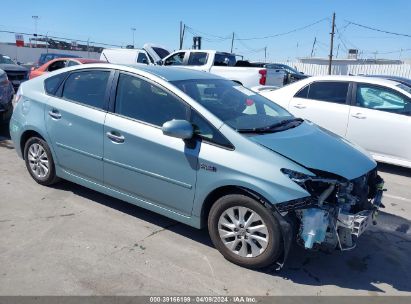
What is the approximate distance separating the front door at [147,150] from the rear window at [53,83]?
1.03 m

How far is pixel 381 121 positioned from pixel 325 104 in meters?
1.03

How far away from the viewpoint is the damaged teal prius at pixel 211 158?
3.28 meters

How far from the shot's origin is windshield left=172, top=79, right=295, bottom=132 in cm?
381

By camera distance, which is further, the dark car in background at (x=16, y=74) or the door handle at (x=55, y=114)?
the dark car in background at (x=16, y=74)

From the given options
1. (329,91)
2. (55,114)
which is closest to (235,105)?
(55,114)

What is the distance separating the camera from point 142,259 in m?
3.56

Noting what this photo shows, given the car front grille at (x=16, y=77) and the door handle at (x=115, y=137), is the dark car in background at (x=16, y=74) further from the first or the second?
the door handle at (x=115, y=137)

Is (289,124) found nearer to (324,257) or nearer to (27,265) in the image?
(324,257)

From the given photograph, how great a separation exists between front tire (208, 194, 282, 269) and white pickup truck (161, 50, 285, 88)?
9.15 meters

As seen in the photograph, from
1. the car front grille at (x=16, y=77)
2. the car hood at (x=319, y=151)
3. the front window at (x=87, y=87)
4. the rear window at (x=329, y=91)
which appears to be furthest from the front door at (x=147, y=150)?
the car front grille at (x=16, y=77)

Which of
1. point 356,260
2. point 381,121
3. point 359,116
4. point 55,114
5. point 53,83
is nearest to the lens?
point 356,260

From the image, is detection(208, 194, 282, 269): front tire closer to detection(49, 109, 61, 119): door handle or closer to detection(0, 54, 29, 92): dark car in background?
detection(49, 109, 61, 119): door handle

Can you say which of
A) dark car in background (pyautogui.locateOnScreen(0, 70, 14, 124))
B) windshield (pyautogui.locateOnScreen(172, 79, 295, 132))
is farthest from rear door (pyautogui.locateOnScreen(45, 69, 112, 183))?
dark car in background (pyautogui.locateOnScreen(0, 70, 14, 124))

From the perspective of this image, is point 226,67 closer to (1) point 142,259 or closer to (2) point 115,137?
(2) point 115,137
